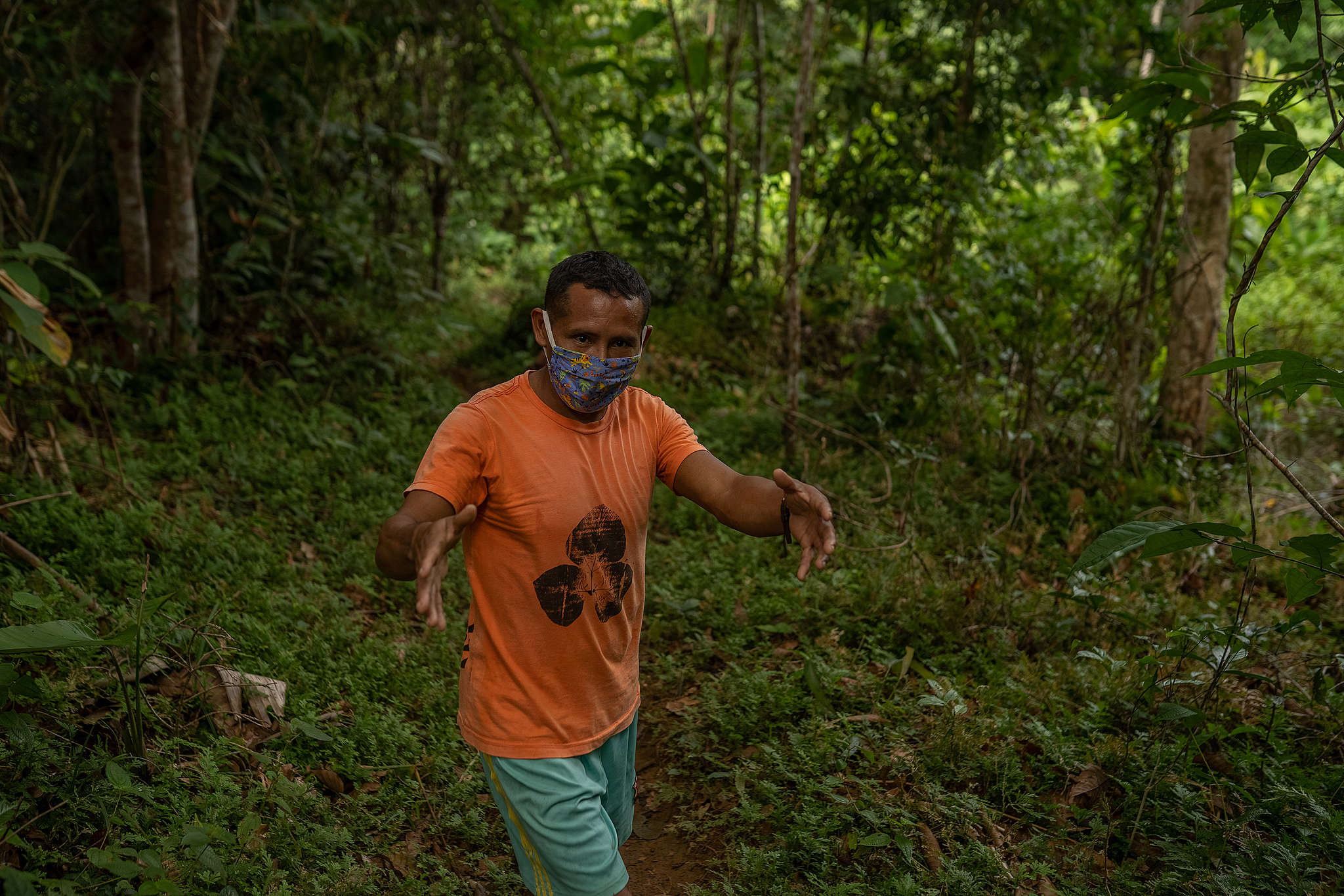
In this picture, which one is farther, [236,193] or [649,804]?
[236,193]

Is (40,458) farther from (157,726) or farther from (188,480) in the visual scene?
(157,726)

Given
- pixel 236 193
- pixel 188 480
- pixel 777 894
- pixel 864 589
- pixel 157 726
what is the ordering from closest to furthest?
1. pixel 777 894
2. pixel 157 726
3. pixel 864 589
4. pixel 188 480
5. pixel 236 193

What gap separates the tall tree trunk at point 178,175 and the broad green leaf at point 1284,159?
6223 millimetres

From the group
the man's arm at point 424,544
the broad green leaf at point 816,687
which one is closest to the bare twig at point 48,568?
the man's arm at point 424,544

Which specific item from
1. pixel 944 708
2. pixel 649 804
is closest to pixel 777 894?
pixel 649 804

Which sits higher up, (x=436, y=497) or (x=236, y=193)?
(x=236, y=193)

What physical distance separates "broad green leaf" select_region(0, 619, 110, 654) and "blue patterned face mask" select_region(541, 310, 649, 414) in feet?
4.28

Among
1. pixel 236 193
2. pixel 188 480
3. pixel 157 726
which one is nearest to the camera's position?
pixel 157 726

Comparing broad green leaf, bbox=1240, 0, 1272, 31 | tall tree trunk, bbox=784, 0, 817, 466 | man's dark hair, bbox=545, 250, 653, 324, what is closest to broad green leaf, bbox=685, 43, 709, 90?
tall tree trunk, bbox=784, 0, 817, 466

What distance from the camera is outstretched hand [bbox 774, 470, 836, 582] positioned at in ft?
6.92

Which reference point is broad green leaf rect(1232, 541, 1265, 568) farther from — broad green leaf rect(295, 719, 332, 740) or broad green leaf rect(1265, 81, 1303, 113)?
broad green leaf rect(295, 719, 332, 740)

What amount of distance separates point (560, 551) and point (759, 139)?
261 inches

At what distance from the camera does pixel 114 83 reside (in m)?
5.98

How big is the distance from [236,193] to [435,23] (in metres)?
2.62
